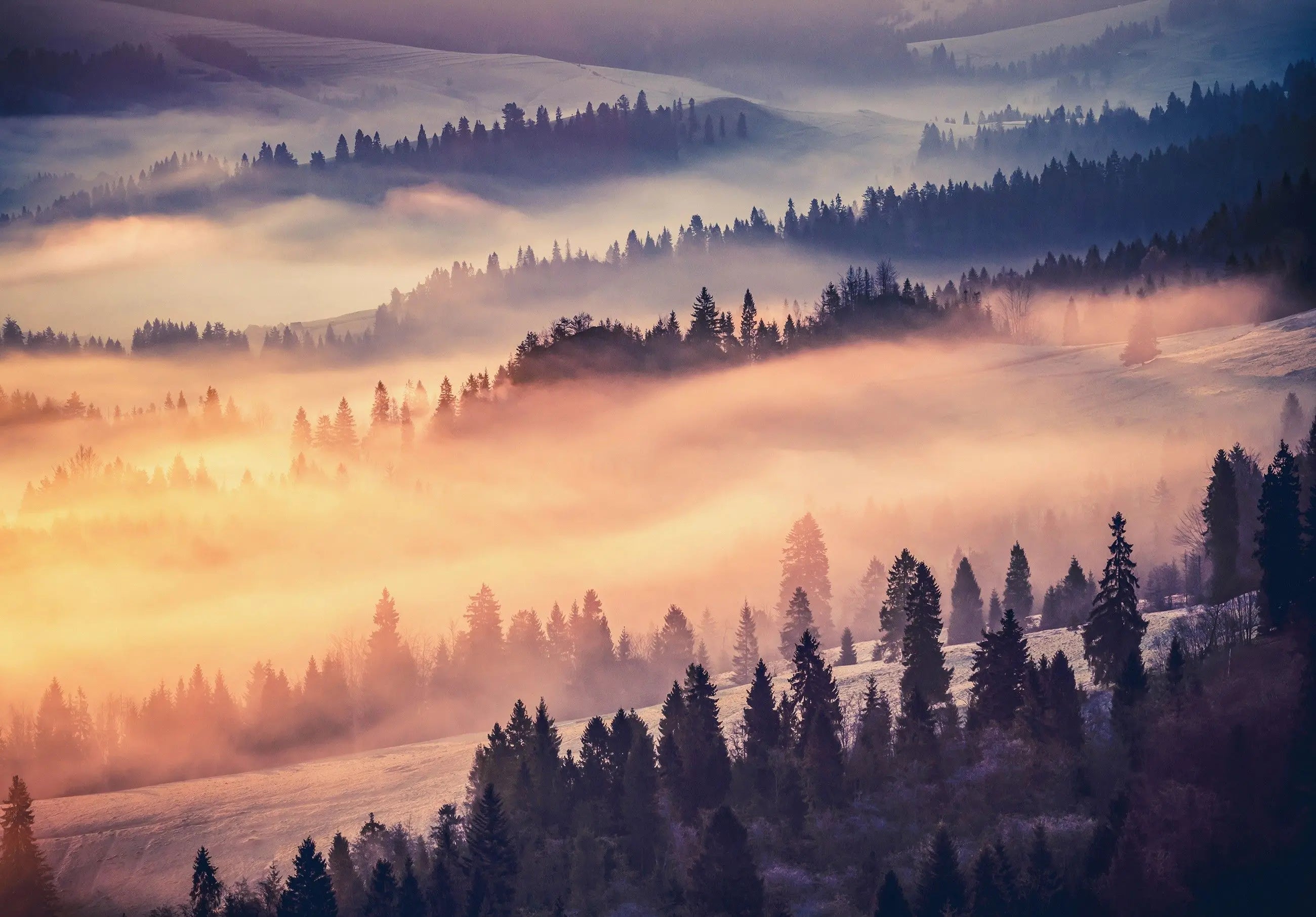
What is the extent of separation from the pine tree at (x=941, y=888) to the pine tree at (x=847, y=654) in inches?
1665

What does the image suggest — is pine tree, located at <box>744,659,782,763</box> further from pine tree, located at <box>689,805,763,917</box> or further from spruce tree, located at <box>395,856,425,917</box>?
spruce tree, located at <box>395,856,425,917</box>

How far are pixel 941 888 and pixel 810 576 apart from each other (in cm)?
8007

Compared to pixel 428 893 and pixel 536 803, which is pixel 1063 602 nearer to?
pixel 536 803

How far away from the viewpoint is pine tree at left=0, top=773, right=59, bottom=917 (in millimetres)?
134375

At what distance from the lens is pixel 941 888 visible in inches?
4262

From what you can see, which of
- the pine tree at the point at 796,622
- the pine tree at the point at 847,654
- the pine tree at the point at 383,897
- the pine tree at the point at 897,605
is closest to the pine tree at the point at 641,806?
the pine tree at the point at 383,897

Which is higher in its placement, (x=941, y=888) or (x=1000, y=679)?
(x=1000, y=679)

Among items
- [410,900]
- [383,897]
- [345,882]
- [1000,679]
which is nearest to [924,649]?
[1000,679]

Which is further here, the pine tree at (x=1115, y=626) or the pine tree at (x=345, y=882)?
the pine tree at (x=345, y=882)

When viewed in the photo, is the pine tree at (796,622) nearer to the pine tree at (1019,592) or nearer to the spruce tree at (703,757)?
the pine tree at (1019,592)

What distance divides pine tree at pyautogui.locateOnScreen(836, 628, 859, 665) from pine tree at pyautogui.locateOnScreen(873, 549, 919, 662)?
395 cm

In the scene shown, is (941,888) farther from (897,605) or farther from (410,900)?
(897,605)

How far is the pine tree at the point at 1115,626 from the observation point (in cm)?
12181

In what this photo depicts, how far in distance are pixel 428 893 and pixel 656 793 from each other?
19319 millimetres
